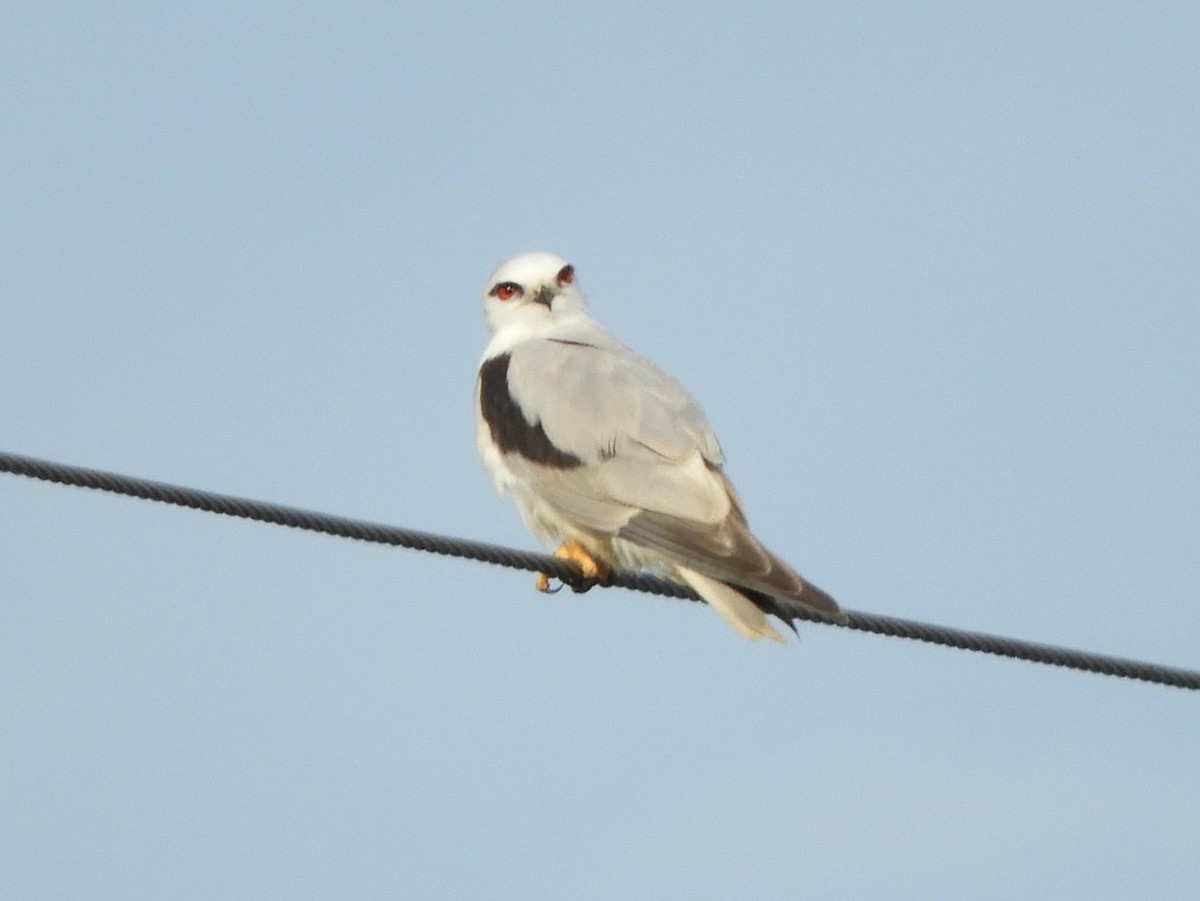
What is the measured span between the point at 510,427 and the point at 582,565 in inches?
23.9

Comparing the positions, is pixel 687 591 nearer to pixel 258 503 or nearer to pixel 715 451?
pixel 715 451

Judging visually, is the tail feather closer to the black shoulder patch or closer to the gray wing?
the gray wing

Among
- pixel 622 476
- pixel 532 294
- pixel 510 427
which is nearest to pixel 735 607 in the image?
pixel 622 476

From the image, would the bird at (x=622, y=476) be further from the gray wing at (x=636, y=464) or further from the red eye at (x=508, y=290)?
the red eye at (x=508, y=290)

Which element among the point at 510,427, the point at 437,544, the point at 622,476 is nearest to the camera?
the point at 437,544

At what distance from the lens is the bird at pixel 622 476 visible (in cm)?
620

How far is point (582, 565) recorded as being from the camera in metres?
6.86

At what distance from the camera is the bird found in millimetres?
6195

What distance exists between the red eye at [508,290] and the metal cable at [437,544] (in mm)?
3020

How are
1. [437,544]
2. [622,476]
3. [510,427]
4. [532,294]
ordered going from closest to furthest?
[437,544], [622,476], [510,427], [532,294]

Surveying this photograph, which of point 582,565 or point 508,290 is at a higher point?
point 508,290

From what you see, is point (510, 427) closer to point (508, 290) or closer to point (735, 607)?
point (735, 607)

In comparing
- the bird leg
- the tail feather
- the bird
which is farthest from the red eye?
the tail feather

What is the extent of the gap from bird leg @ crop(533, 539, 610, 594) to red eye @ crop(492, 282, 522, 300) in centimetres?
205
